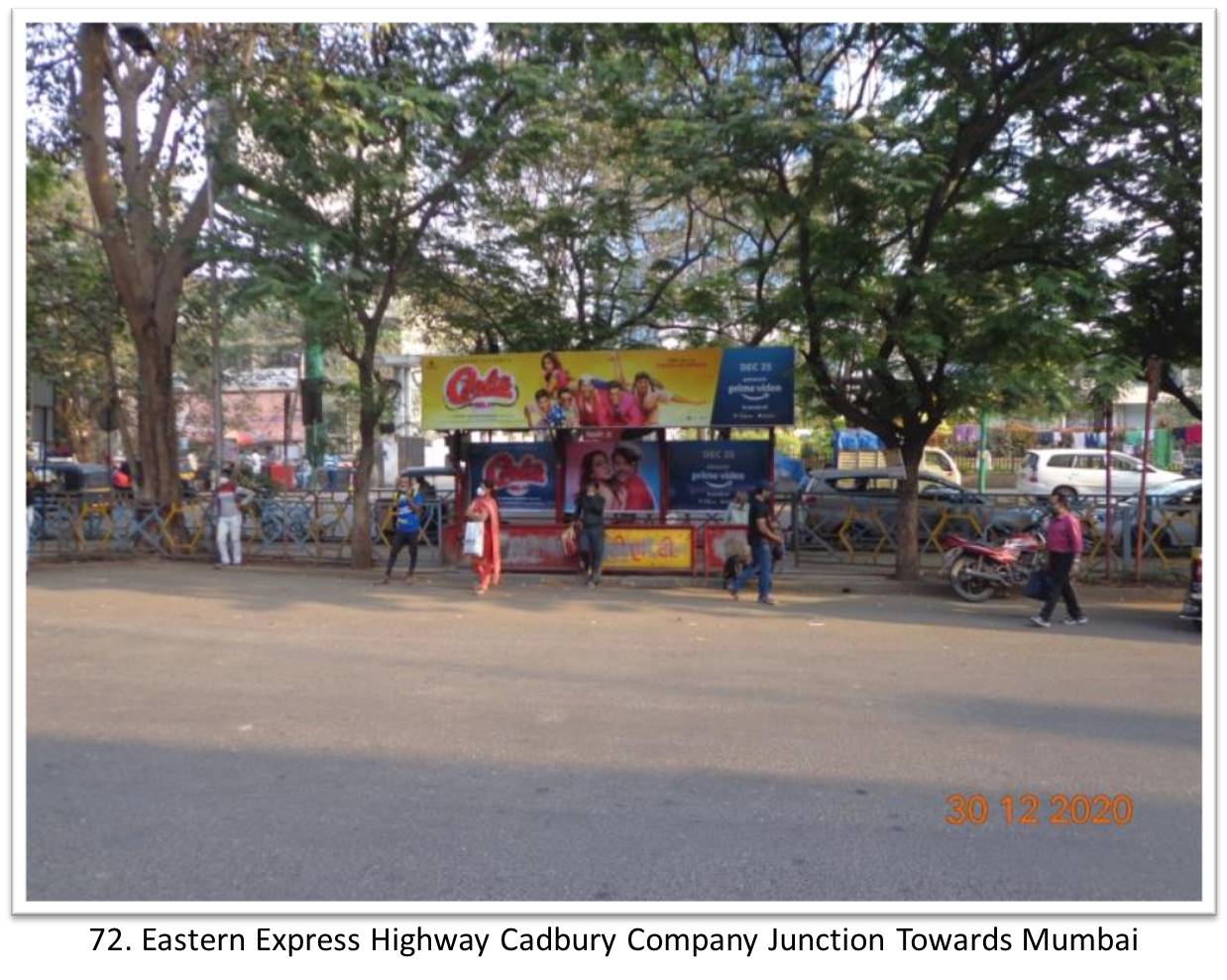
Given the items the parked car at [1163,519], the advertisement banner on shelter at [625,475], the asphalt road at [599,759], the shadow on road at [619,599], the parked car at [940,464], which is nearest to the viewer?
the asphalt road at [599,759]

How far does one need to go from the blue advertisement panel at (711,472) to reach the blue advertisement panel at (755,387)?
3.15 feet

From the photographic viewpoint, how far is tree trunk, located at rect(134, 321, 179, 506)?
16281 mm

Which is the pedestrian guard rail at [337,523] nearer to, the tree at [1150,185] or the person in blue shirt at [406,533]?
the person in blue shirt at [406,533]

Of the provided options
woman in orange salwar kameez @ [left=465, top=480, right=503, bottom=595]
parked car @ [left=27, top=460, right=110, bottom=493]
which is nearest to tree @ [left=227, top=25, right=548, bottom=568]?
woman in orange salwar kameez @ [left=465, top=480, right=503, bottom=595]

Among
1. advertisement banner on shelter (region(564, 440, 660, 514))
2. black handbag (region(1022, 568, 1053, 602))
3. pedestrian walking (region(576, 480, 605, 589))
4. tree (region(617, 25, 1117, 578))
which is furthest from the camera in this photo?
advertisement banner on shelter (region(564, 440, 660, 514))

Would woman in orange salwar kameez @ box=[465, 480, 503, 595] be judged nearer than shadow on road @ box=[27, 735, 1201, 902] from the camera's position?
No

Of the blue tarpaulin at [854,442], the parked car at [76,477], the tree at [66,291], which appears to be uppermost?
the tree at [66,291]

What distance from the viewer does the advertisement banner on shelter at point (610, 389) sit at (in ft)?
43.9

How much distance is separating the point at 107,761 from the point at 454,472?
9.74 meters

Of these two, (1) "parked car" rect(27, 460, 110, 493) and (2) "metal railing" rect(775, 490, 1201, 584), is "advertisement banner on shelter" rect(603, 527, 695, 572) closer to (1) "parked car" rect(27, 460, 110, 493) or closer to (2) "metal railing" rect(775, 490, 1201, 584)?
(2) "metal railing" rect(775, 490, 1201, 584)

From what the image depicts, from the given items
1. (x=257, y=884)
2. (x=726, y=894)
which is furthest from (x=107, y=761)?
(x=726, y=894)

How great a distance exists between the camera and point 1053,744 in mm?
5715
